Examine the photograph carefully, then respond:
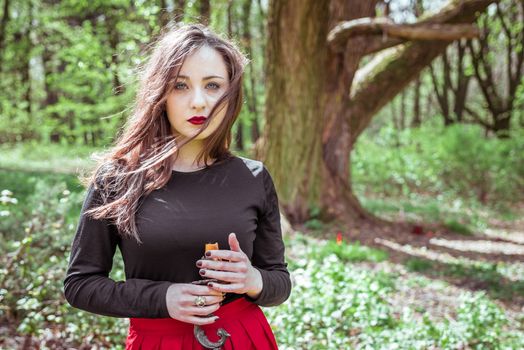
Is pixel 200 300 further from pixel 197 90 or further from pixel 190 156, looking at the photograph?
pixel 197 90

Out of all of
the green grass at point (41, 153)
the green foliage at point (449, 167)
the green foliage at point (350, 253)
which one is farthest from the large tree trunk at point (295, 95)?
the green grass at point (41, 153)

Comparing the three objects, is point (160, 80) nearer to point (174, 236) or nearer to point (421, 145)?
point (174, 236)

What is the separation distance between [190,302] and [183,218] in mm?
257

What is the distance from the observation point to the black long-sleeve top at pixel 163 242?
152 cm

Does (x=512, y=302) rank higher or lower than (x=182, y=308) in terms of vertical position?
lower

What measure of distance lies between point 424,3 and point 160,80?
18164mm

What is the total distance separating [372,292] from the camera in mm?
3781

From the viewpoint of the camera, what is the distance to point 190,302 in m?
1.44

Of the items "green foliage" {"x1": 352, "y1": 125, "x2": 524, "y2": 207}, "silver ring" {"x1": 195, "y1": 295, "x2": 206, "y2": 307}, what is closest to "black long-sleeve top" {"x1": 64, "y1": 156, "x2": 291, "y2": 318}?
"silver ring" {"x1": 195, "y1": 295, "x2": 206, "y2": 307}

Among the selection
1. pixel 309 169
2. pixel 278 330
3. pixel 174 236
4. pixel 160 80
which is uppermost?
pixel 160 80

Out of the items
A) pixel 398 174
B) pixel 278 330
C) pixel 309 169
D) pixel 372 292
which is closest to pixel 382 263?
pixel 309 169

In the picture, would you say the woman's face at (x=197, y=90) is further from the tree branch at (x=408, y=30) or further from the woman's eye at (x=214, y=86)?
the tree branch at (x=408, y=30)

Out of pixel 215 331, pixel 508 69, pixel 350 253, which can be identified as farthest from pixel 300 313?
pixel 508 69

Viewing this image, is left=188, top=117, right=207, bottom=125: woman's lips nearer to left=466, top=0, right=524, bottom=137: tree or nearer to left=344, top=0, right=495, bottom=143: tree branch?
left=344, top=0, right=495, bottom=143: tree branch
